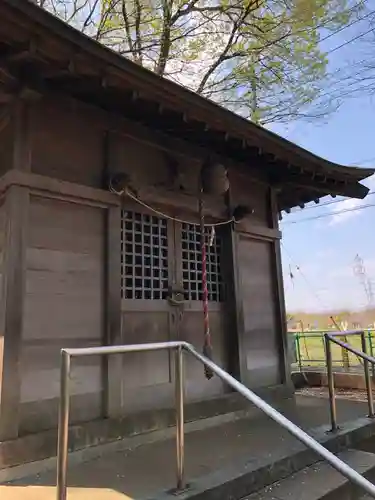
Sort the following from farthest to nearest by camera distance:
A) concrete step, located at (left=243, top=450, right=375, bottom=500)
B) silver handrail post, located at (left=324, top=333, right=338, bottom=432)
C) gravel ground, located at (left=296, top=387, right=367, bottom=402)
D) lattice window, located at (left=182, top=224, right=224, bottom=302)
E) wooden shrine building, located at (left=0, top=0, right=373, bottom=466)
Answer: gravel ground, located at (left=296, top=387, right=367, bottom=402) < lattice window, located at (left=182, top=224, right=224, bottom=302) < silver handrail post, located at (left=324, top=333, right=338, bottom=432) < wooden shrine building, located at (left=0, top=0, right=373, bottom=466) < concrete step, located at (left=243, top=450, right=375, bottom=500)

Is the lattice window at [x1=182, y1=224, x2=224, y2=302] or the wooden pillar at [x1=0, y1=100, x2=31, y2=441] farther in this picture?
the lattice window at [x1=182, y1=224, x2=224, y2=302]

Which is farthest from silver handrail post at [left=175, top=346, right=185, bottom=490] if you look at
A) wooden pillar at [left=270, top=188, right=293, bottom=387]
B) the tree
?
the tree

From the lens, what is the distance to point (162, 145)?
455cm

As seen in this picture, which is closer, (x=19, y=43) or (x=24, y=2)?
(x=24, y=2)

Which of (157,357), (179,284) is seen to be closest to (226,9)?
(179,284)

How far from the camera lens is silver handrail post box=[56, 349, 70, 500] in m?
2.02

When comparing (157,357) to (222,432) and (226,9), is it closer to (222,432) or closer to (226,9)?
(222,432)

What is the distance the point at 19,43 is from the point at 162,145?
204 cm

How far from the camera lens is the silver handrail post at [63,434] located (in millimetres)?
2023

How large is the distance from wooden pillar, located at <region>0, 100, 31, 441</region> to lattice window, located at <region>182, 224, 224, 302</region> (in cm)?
197

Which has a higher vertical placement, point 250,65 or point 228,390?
point 250,65

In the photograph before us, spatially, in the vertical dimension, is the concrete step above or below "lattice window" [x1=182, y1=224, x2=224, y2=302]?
below

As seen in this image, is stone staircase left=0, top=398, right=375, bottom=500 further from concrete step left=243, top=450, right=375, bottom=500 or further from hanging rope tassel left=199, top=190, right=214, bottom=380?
hanging rope tassel left=199, top=190, right=214, bottom=380

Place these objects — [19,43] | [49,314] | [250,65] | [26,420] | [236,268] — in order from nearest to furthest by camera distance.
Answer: [19,43]
[26,420]
[49,314]
[236,268]
[250,65]
